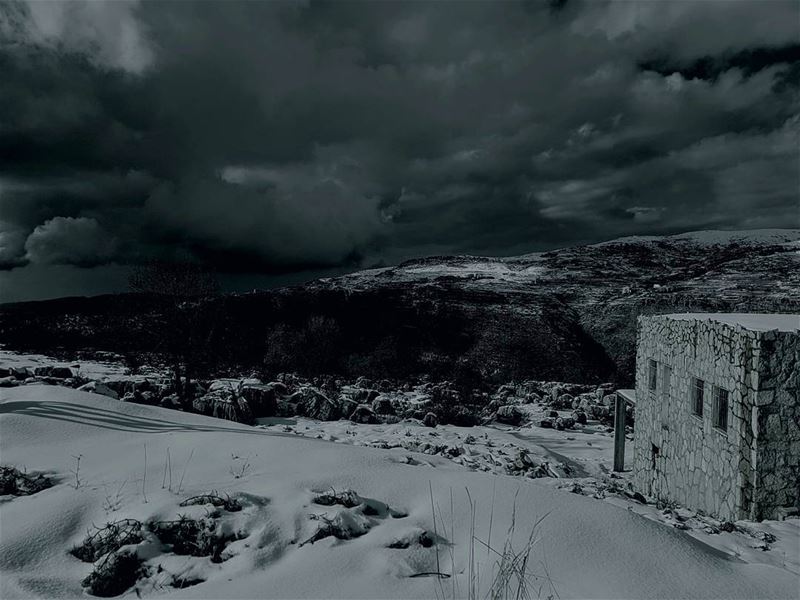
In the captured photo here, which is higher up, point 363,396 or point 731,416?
point 731,416

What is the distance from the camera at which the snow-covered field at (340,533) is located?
363 cm

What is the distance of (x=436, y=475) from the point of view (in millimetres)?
5438

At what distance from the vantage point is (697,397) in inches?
398

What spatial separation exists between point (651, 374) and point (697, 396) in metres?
2.84

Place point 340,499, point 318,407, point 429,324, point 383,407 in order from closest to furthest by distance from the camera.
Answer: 1. point 340,499
2. point 318,407
3. point 383,407
4. point 429,324

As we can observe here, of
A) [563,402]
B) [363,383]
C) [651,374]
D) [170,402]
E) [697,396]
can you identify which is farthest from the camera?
[363,383]

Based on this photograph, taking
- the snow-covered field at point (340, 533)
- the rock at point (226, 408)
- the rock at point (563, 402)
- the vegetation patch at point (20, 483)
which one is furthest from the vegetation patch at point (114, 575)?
the rock at point (563, 402)

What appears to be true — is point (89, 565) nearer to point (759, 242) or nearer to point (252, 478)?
point (252, 478)

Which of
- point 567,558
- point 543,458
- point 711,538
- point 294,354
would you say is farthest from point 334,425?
point 294,354

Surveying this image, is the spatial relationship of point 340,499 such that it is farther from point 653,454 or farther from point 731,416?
point 653,454

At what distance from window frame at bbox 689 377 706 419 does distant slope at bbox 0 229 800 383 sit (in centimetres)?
1982

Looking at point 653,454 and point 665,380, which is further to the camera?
point 653,454

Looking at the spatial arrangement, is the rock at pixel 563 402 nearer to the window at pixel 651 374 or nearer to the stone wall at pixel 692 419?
the stone wall at pixel 692 419

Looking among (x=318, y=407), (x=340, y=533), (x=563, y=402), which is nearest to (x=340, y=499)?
(x=340, y=533)
